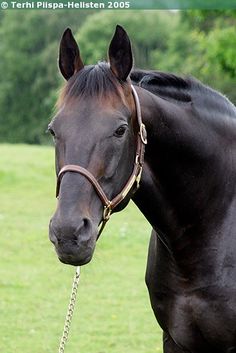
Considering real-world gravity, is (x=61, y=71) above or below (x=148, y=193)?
above

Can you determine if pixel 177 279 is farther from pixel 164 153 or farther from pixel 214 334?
pixel 164 153

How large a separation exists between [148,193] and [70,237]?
755mm

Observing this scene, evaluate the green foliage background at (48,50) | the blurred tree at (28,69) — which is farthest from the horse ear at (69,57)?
the blurred tree at (28,69)

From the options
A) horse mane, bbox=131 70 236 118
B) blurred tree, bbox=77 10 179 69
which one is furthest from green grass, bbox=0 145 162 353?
blurred tree, bbox=77 10 179 69

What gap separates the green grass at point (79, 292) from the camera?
6.98 meters

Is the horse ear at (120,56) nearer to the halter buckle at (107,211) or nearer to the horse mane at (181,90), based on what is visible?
the horse mane at (181,90)

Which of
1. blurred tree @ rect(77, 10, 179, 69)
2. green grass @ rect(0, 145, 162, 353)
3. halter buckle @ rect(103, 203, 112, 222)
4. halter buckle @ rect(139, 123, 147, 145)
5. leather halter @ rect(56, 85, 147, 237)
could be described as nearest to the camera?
leather halter @ rect(56, 85, 147, 237)

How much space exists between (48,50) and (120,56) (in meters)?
55.2

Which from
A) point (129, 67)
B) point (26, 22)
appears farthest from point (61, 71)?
point (26, 22)

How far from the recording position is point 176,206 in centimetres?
369

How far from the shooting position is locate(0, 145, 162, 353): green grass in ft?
22.9

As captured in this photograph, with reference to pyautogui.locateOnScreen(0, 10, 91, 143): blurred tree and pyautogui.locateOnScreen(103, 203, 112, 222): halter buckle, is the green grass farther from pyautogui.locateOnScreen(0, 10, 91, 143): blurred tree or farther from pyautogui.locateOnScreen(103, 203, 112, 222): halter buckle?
pyautogui.locateOnScreen(0, 10, 91, 143): blurred tree

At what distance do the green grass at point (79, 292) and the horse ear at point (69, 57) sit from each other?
66.6 inches

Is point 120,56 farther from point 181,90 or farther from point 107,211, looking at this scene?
point 107,211
